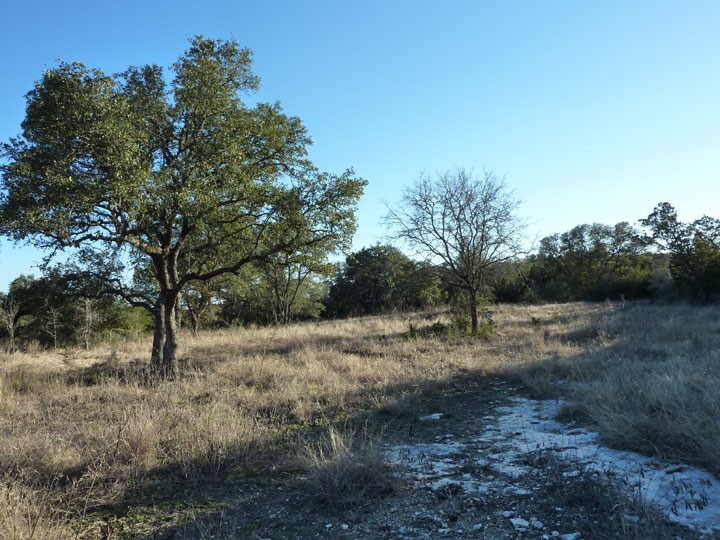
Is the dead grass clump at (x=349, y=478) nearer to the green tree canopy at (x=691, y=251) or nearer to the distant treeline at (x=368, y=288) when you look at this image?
the distant treeline at (x=368, y=288)

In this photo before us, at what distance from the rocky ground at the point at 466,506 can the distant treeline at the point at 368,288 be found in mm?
8169

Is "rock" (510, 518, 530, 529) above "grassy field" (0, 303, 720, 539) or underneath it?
underneath

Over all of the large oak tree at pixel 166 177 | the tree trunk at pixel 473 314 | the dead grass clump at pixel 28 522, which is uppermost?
the large oak tree at pixel 166 177

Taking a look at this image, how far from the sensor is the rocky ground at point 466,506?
290 centimetres

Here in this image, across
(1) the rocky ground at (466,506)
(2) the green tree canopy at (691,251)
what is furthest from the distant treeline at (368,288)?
(1) the rocky ground at (466,506)

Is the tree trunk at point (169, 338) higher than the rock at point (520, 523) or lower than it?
higher

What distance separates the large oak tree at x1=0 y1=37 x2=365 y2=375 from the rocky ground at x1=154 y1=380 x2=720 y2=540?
6903 mm

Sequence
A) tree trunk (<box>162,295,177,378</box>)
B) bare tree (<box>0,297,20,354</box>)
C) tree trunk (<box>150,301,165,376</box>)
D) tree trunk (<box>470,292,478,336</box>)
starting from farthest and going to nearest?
bare tree (<box>0,297,20,354</box>) < tree trunk (<box>470,292,478,336</box>) < tree trunk (<box>150,301,165,376</box>) < tree trunk (<box>162,295,177,378</box>)

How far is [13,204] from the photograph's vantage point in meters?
9.05

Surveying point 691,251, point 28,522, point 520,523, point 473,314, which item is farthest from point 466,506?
point 691,251

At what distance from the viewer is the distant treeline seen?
17.5m

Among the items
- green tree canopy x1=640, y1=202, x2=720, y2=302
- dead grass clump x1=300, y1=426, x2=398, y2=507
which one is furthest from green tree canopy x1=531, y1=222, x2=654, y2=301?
dead grass clump x1=300, y1=426, x2=398, y2=507

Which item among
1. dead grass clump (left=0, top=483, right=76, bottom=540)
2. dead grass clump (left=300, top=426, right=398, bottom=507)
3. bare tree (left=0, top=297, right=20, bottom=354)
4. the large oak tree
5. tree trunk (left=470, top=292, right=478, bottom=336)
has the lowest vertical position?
dead grass clump (left=300, top=426, right=398, bottom=507)

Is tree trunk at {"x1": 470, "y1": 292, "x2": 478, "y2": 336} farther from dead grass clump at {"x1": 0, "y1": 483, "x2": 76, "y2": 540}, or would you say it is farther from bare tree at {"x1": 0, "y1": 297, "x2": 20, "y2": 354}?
bare tree at {"x1": 0, "y1": 297, "x2": 20, "y2": 354}
